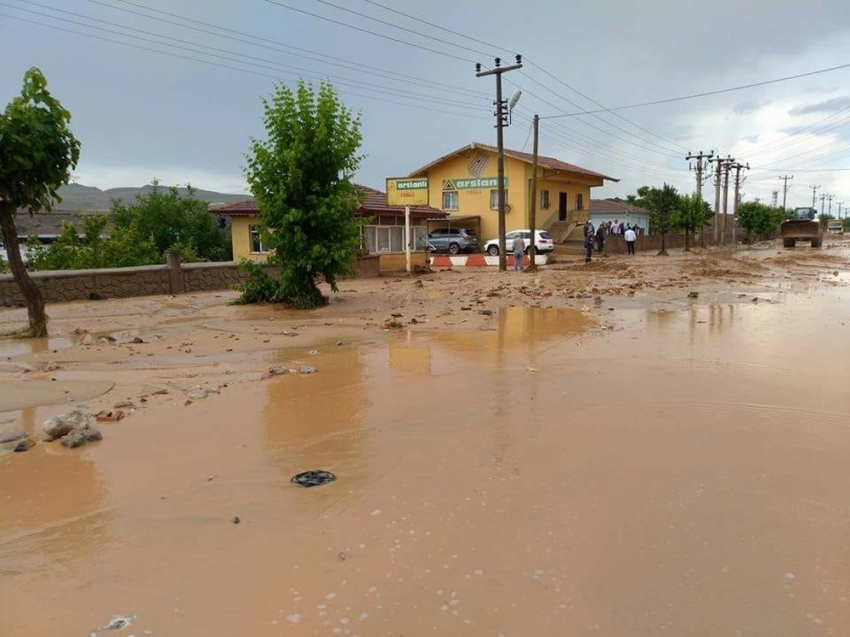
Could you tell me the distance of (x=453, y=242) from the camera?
124ft

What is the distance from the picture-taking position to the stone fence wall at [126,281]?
15578 millimetres

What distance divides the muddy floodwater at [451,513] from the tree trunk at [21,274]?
5434mm

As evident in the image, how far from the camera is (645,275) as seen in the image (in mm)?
22875

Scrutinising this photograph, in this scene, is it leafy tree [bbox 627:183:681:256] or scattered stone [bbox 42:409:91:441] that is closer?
scattered stone [bbox 42:409:91:441]

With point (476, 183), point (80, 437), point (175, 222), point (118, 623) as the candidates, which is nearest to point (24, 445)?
point (80, 437)

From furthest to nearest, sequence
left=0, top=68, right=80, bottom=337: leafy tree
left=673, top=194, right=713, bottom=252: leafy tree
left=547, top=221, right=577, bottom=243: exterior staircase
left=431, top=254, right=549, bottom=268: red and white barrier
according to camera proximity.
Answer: left=547, top=221, right=577, bottom=243: exterior staircase
left=673, top=194, right=713, bottom=252: leafy tree
left=431, top=254, right=549, bottom=268: red and white barrier
left=0, top=68, right=80, bottom=337: leafy tree

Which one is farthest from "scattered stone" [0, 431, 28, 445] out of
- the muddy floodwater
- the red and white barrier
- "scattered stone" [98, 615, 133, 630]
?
the red and white barrier

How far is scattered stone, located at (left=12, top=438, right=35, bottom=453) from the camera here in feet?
16.9

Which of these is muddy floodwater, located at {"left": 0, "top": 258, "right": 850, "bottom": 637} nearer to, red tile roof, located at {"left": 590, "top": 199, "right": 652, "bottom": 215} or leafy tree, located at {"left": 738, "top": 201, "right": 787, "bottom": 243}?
red tile roof, located at {"left": 590, "top": 199, "right": 652, "bottom": 215}

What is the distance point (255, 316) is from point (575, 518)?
35.1 feet

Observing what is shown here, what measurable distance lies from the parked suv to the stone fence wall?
19123 millimetres

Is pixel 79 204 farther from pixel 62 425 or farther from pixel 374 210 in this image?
pixel 62 425

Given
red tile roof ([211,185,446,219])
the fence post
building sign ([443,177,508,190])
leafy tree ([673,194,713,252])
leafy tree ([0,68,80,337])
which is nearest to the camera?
leafy tree ([0,68,80,337])

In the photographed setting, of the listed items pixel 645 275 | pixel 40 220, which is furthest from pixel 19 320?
pixel 40 220
